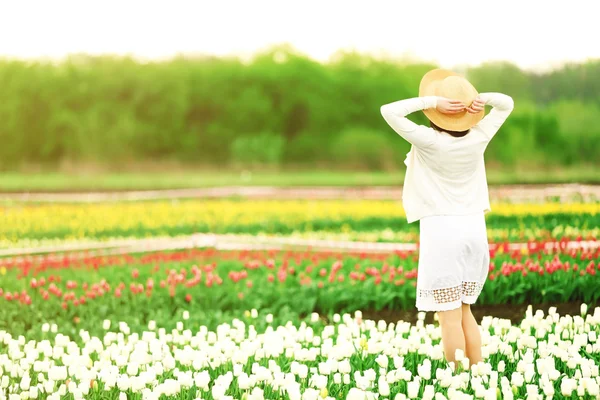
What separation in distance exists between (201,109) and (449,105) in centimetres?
1979

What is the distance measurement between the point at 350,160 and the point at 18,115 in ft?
29.8

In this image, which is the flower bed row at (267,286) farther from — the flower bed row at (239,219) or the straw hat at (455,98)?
the straw hat at (455,98)

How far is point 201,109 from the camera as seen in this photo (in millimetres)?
23281

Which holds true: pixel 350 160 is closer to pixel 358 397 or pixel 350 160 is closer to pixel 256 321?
pixel 256 321

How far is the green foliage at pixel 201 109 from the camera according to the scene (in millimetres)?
20234

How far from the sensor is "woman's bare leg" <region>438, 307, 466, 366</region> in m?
4.02

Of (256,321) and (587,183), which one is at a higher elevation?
(587,183)

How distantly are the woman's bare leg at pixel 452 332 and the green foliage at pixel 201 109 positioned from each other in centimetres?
1366

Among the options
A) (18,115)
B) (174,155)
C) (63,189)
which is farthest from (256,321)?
(18,115)

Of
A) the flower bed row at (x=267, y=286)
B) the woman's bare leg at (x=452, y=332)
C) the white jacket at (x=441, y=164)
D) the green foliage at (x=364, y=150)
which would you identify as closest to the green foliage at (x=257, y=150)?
the green foliage at (x=364, y=150)

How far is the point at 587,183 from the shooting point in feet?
28.8

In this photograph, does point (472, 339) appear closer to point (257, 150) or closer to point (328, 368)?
point (328, 368)

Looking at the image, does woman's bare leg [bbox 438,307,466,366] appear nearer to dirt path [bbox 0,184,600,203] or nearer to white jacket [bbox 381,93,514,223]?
white jacket [bbox 381,93,514,223]

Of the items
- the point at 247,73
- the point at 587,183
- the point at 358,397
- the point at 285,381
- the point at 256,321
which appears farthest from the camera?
the point at 247,73
